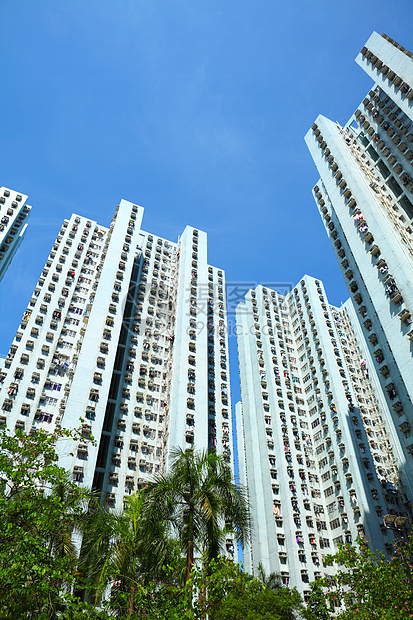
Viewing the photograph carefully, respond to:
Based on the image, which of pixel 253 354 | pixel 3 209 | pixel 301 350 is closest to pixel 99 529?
pixel 253 354

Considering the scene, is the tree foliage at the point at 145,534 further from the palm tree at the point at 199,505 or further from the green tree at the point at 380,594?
the green tree at the point at 380,594

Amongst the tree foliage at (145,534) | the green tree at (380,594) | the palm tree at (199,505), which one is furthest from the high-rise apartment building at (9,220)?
the green tree at (380,594)

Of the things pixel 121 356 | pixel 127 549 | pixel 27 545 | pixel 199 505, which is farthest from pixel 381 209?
pixel 27 545

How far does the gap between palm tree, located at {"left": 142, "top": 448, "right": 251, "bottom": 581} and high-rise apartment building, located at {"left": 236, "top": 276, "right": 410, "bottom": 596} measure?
39.0 m

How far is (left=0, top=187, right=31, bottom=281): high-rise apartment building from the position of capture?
68.6 metres

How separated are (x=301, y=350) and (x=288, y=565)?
33.6 m

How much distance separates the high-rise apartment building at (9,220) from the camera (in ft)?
225

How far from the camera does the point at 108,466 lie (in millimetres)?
44625

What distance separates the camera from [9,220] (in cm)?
6869

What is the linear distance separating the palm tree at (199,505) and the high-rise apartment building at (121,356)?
2320 cm

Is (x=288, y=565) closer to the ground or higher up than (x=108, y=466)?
closer to the ground

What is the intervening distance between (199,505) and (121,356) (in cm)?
4104

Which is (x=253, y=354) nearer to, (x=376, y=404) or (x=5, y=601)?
(x=376, y=404)

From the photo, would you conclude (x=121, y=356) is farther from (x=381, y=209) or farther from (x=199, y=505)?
(x=199, y=505)
